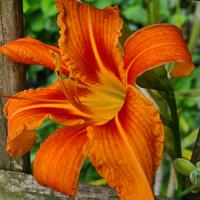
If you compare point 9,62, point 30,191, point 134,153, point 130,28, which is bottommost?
point 30,191

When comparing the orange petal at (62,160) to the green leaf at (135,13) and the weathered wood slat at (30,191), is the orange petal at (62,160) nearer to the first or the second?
the weathered wood slat at (30,191)

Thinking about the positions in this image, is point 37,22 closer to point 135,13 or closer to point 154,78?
point 135,13

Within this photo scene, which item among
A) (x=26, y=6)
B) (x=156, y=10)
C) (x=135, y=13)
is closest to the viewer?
(x=156, y=10)

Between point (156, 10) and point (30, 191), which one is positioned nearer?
point (30, 191)

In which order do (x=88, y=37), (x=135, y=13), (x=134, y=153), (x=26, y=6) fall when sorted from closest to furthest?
(x=134, y=153) → (x=88, y=37) → (x=26, y=6) → (x=135, y=13)

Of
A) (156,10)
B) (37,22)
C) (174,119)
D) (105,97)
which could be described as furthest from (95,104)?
(37,22)

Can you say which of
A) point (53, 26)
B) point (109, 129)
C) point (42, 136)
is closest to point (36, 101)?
point (109, 129)

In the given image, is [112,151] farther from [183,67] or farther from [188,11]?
[188,11]
